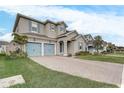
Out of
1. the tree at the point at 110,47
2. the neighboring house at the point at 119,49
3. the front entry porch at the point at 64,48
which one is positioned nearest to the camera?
the neighboring house at the point at 119,49

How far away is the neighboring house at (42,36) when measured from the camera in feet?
43.7

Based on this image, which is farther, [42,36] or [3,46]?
[42,36]

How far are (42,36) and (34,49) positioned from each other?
6.30 ft

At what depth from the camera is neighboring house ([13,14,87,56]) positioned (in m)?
13.3

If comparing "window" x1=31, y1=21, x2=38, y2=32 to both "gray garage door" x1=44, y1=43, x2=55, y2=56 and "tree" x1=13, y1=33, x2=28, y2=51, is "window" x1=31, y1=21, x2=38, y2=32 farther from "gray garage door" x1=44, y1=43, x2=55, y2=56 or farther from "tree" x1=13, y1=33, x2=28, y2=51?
"gray garage door" x1=44, y1=43, x2=55, y2=56

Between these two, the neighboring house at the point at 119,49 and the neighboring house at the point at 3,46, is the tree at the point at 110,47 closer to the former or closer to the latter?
the neighboring house at the point at 119,49

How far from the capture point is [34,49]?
45.7 ft

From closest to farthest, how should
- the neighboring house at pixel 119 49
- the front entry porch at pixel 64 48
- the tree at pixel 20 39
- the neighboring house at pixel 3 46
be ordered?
the neighboring house at pixel 119 49
the tree at pixel 20 39
the neighboring house at pixel 3 46
the front entry porch at pixel 64 48

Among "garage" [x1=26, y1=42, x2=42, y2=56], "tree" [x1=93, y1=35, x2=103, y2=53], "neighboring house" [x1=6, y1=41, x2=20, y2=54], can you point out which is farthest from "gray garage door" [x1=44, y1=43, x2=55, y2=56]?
"tree" [x1=93, y1=35, x2=103, y2=53]

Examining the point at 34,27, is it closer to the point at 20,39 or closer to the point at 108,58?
the point at 20,39

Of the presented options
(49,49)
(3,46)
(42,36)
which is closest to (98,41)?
(49,49)

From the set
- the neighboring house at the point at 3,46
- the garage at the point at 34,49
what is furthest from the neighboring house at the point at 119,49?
the neighboring house at the point at 3,46
